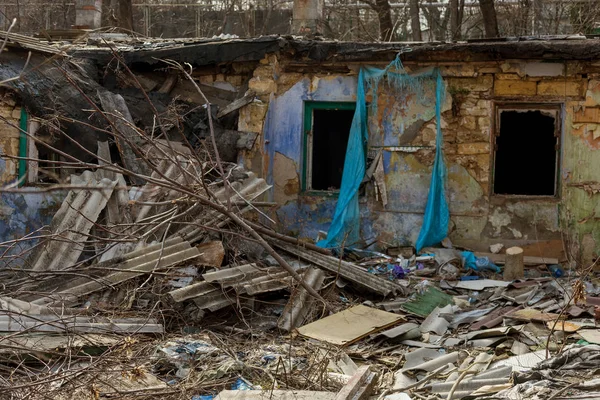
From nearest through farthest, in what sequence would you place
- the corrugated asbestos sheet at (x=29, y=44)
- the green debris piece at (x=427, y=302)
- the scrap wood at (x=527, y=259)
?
the green debris piece at (x=427, y=302) → the corrugated asbestos sheet at (x=29, y=44) → the scrap wood at (x=527, y=259)

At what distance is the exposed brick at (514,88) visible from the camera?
1099 centimetres

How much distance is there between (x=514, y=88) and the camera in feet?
36.1

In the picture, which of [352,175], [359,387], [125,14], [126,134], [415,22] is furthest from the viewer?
[415,22]

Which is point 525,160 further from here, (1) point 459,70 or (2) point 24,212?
(2) point 24,212

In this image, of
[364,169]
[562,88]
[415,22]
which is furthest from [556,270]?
[415,22]

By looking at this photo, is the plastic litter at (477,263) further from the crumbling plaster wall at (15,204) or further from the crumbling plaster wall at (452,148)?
the crumbling plaster wall at (15,204)

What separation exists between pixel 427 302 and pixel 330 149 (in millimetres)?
5144

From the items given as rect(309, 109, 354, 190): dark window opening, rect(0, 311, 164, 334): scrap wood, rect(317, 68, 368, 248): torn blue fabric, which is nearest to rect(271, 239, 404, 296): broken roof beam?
rect(0, 311, 164, 334): scrap wood

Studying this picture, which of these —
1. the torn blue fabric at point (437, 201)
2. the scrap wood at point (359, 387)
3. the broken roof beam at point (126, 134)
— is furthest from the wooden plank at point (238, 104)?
the scrap wood at point (359, 387)

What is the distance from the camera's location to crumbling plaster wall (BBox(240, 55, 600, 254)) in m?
11.0

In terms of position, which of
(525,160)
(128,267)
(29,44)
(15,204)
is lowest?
(128,267)

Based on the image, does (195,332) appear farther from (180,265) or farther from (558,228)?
(558,228)

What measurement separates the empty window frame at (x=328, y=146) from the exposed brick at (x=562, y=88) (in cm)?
276

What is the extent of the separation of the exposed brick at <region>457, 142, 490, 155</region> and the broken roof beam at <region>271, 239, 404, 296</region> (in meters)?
2.99
